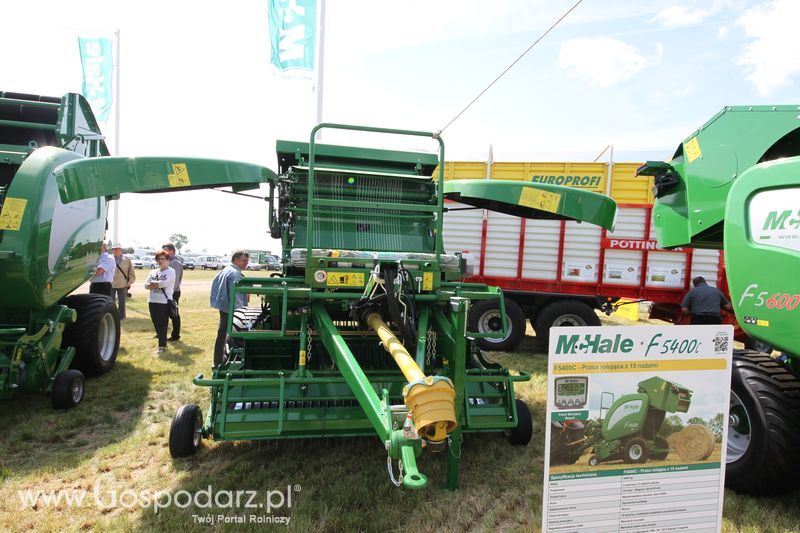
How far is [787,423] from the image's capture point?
2.74 meters

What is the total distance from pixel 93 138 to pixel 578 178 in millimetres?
6782

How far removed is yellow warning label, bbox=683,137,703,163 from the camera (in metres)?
3.48

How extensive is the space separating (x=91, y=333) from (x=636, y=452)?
17.1 feet

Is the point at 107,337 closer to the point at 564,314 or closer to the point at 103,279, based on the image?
the point at 103,279

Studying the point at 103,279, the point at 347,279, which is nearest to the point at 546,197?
the point at 347,279

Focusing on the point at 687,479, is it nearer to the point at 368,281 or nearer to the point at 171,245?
the point at 368,281

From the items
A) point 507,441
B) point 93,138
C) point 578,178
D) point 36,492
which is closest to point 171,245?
point 93,138

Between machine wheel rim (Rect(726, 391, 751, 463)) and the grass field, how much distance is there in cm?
27

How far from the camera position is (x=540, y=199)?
3430mm

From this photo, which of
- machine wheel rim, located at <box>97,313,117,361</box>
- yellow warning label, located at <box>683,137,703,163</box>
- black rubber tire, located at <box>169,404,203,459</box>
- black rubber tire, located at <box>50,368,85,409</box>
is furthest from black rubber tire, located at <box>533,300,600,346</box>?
black rubber tire, located at <box>50,368,85,409</box>

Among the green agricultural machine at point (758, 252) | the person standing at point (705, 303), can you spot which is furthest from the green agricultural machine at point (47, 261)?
the person standing at point (705, 303)

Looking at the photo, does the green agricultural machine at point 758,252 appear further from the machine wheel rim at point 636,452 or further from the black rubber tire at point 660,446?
the machine wheel rim at point 636,452

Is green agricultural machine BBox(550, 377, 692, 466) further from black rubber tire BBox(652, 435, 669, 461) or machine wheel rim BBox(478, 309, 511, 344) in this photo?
machine wheel rim BBox(478, 309, 511, 344)

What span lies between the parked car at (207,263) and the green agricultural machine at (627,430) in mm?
43678
